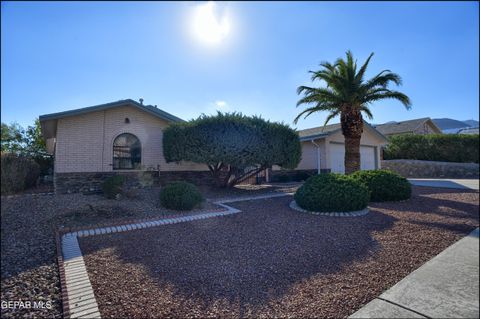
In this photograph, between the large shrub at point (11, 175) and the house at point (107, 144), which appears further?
the house at point (107, 144)

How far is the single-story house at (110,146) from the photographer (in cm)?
961

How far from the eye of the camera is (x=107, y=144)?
10414 mm

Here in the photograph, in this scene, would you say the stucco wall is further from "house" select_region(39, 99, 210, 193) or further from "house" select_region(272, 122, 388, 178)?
"house" select_region(272, 122, 388, 178)

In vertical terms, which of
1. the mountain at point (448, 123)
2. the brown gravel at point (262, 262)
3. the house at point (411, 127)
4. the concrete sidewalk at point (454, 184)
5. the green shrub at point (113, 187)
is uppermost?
the mountain at point (448, 123)

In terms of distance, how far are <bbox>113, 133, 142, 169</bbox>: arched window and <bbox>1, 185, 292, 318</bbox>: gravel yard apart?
3.57 metres

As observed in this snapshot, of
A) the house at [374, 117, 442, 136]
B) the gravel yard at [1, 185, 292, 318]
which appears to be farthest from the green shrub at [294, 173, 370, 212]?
the house at [374, 117, 442, 136]

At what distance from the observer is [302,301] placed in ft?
8.59

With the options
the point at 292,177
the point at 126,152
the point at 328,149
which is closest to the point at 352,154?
the point at 328,149

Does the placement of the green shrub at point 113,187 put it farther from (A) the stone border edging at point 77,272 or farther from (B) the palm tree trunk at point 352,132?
(B) the palm tree trunk at point 352,132

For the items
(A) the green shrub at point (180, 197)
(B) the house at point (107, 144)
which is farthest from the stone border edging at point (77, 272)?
(B) the house at point (107, 144)

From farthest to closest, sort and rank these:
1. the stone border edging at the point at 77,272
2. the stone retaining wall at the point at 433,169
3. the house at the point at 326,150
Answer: the stone retaining wall at the point at 433,169, the house at the point at 326,150, the stone border edging at the point at 77,272

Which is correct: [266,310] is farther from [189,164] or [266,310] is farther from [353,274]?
[189,164]

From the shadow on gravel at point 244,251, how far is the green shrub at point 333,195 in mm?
532

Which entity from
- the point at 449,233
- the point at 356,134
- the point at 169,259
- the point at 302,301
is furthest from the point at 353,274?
the point at 356,134
